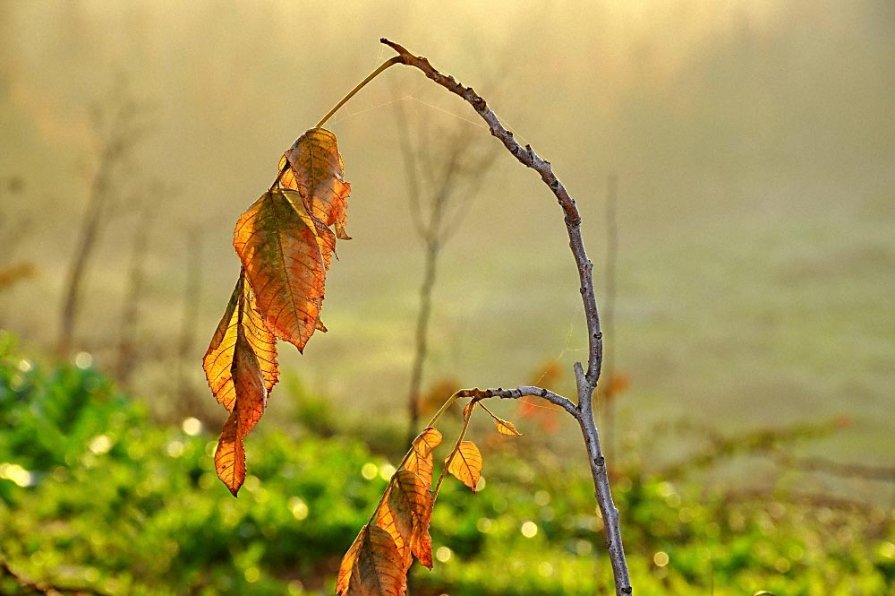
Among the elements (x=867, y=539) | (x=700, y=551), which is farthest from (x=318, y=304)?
(x=867, y=539)

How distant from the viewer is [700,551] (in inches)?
159

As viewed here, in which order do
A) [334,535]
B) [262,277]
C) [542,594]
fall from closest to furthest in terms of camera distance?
[262,277], [542,594], [334,535]

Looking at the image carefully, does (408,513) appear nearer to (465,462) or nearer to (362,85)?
(465,462)

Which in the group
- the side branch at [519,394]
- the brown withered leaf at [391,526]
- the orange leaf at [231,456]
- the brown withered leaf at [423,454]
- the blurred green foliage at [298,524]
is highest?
the blurred green foliage at [298,524]

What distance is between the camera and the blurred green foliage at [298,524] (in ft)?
11.3

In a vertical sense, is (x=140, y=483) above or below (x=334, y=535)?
above

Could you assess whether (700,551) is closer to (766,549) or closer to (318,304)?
(766,549)

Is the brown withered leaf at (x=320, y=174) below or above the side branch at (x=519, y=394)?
above

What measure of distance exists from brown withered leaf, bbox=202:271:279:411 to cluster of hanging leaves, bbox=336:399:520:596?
0.49 ft

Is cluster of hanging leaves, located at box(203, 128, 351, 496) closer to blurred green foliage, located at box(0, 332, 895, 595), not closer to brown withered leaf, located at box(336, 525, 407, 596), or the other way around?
brown withered leaf, located at box(336, 525, 407, 596)

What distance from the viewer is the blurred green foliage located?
3.44m

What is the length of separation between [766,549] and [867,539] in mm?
716

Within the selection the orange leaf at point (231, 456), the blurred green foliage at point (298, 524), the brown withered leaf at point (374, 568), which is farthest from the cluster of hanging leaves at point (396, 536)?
the blurred green foliage at point (298, 524)

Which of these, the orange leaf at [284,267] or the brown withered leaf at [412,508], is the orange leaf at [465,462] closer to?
the brown withered leaf at [412,508]
